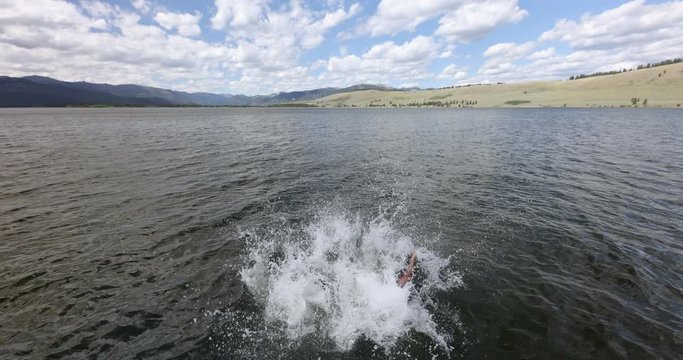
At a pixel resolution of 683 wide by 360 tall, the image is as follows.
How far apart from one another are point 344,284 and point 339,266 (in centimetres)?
153

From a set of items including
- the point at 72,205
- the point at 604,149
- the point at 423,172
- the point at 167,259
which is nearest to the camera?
the point at 167,259

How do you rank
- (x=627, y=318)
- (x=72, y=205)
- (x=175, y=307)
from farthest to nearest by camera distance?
(x=72, y=205), (x=175, y=307), (x=627, y=318)

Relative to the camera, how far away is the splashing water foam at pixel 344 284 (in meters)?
10.9

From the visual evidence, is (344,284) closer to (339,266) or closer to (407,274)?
(339,266)

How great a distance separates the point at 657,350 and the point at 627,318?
1.35 meters

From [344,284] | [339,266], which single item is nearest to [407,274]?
[344,284]

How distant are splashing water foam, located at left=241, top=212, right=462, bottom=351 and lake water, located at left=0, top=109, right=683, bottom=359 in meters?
0.07

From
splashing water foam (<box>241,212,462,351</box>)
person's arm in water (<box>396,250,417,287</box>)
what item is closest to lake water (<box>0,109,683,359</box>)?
splashing water foam (<box>241,212,462,351</box>)

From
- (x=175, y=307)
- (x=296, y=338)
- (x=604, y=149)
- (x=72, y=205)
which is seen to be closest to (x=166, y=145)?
(x=72, y=205)

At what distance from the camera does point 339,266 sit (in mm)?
14477

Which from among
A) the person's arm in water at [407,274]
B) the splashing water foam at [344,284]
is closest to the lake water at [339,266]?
the splashing water foam at [344,284]

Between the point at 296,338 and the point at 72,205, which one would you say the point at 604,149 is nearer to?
the point at 296,338

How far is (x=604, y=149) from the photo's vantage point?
45812mm

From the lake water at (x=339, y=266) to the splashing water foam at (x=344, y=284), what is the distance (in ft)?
0.24
